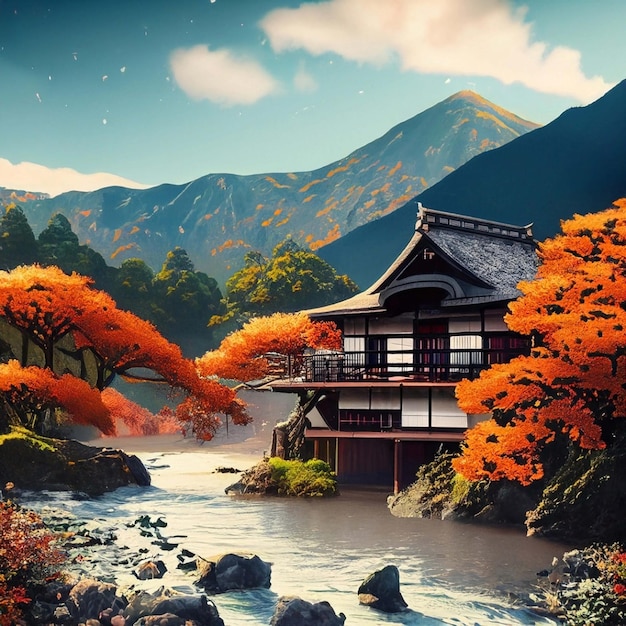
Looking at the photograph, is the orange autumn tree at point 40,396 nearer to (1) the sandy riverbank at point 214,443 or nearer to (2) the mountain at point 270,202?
(1) the sandy riverbank at point 214,443

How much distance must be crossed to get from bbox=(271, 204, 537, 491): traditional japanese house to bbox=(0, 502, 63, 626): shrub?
1492 cm

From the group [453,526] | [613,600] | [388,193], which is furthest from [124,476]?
[388,193]

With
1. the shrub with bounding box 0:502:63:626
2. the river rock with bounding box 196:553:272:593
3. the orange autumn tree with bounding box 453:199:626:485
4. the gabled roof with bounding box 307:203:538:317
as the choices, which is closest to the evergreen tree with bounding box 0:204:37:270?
the gabled roof with bounding box 307:203:538:317

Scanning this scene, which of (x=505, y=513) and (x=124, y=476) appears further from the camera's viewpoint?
(x=124, y=476)

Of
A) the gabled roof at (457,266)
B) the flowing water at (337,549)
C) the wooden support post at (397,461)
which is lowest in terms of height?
the flowing water at (337,549)

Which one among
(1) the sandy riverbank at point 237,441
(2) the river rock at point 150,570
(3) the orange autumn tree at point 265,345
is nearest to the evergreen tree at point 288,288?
(1) the sandy riverbank at point 237,441

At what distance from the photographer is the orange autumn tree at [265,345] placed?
3784cm

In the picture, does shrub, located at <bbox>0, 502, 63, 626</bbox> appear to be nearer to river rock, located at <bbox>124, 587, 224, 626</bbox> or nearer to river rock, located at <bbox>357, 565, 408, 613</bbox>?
river rock, located at <bbox>124, 587, 224, 626</bbox>

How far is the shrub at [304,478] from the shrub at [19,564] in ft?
49.0

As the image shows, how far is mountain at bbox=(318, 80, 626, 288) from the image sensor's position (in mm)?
96812

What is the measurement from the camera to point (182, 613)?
15.1m

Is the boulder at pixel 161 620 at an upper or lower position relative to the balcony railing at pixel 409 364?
lower

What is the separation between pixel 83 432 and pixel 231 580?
39.6m

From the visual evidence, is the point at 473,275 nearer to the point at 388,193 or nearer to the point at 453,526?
the point at 453,526
